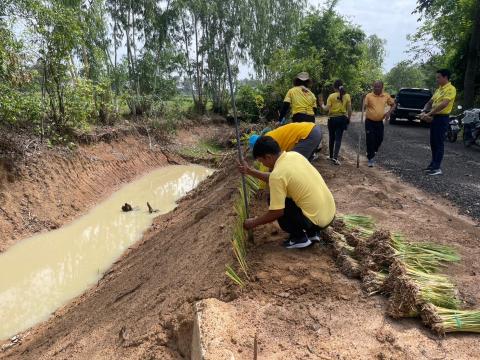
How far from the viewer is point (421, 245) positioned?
374 centimetres

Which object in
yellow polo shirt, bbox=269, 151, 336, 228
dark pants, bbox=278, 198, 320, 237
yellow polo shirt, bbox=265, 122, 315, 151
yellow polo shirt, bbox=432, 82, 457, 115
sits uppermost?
yellow polo shirt, bbox=432, 82, 457, 115

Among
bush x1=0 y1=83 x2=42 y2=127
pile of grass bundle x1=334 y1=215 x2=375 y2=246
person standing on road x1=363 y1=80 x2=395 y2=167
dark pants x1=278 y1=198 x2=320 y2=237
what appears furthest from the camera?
bush x1=0 y1=83 x2=42 y2=127

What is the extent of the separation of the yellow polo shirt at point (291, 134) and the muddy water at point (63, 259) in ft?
13.8

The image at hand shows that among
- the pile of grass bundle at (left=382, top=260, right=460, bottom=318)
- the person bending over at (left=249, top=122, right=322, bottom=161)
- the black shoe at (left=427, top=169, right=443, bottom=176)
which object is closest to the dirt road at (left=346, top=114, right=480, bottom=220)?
the black shoe at (left=427, top=169, right=443, bottom=176)

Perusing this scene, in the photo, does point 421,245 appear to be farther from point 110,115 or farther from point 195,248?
point 110,115

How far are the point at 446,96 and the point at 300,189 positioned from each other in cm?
422

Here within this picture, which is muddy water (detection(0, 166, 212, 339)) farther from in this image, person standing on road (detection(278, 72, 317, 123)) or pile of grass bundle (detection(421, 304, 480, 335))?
pile of grass bundle (detection(421, 304, 480, 335))

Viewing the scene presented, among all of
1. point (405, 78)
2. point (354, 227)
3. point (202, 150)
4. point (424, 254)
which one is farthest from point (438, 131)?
point (405, 78)

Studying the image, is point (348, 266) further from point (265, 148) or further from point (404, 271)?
point (265, 148)

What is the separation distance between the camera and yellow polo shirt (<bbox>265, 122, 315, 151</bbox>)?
4.91 m

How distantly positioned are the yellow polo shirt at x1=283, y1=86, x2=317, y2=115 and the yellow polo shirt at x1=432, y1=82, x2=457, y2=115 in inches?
79.0

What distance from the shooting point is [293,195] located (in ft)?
11.6

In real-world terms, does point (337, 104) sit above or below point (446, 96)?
below

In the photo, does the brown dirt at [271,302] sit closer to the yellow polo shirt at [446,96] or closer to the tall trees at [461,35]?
the yellow polo shirt at [446,96]
